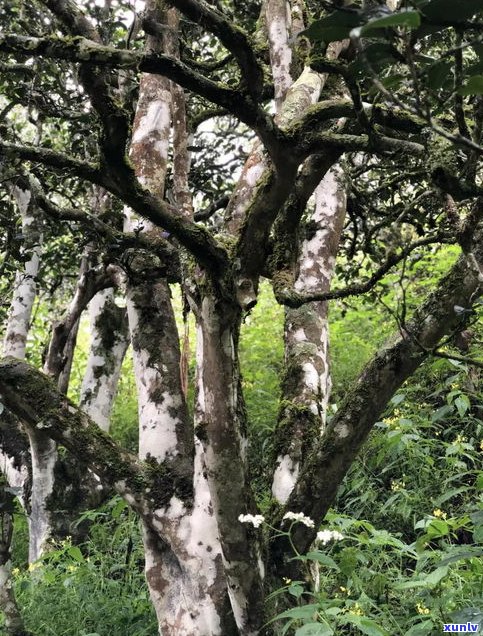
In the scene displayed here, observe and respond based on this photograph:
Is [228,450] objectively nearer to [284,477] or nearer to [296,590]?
[296,590]

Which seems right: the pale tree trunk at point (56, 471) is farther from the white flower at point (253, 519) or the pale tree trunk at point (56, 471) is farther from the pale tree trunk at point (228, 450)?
the white flower at point (253, 519)

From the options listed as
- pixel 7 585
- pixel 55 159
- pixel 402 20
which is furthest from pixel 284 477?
pixel 402 20

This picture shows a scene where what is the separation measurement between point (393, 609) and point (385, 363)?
1.19 metres

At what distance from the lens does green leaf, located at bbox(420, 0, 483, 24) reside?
2.92 ft

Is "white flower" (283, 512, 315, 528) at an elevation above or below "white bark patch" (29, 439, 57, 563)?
below

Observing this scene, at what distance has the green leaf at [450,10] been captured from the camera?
890 millimetres

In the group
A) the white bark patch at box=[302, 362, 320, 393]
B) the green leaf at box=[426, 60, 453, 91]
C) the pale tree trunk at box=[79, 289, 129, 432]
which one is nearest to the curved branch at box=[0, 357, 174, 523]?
the white bark patch at box=[302, 362, 320, 393]

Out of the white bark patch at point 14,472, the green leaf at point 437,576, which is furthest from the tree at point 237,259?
the white bark patch at point 14,472

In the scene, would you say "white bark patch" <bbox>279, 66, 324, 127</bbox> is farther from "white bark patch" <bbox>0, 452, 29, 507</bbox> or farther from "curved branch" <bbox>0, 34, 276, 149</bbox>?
"white bark patch" <bbox>0, 452, 29, 507</bbox>

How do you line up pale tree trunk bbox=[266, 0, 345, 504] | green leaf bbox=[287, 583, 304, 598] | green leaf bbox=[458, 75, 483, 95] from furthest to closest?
pale tree trunk bbox=[266, 0, 345, 504], green leaf bbox=[287, 583, 304, 598], green leaf bbox=[458, 75, 483, 95]

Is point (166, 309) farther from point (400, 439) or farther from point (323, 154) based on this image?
point (400, 439)

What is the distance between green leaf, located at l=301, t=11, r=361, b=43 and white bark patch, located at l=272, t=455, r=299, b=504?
2165 millimetres

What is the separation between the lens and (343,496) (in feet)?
14.3

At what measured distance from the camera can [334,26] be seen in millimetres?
930
